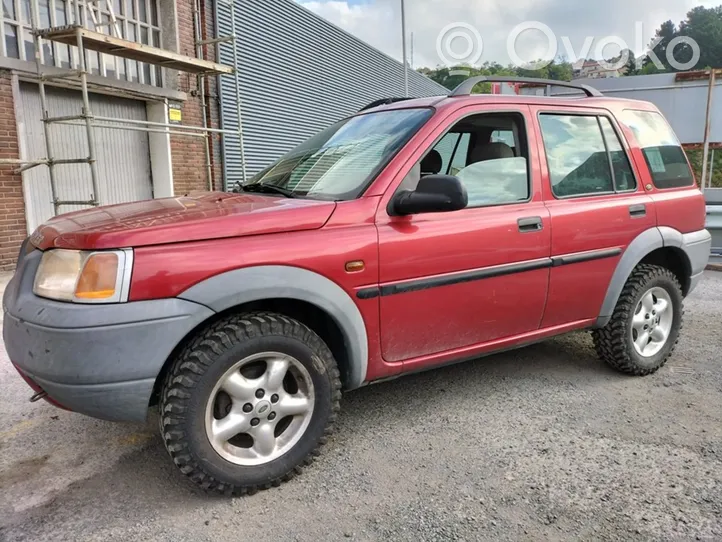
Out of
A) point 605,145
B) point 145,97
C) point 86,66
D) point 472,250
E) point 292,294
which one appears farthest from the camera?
point 145,97

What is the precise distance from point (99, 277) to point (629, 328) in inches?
128

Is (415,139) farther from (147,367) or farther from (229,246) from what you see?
(147,367)

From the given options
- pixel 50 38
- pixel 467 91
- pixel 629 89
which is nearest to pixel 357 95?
pixel 629 89

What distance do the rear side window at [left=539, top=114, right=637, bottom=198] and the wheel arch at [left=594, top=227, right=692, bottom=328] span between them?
370 millimetres

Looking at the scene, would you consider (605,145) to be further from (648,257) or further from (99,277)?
(99,277)

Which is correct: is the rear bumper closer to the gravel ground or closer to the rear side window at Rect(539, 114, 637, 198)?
the rear side window at Rect(539, 114, 637, 198)

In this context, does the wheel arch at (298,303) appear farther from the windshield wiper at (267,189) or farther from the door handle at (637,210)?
the door handle at (637,210)

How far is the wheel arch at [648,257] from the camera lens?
3.70m

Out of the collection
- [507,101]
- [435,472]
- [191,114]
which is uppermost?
[191,114]

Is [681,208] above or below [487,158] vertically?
below

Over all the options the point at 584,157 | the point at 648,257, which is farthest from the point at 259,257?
the point at 648,257

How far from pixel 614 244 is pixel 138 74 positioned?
8.60 metres

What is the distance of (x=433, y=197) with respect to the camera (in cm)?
275

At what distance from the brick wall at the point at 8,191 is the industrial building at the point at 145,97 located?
0.04 feet
